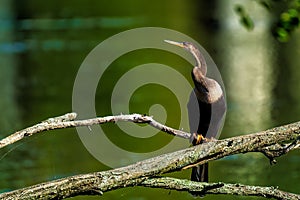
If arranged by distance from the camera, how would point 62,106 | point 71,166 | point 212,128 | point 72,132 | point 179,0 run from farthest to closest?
point 179,0 < point 62,106 < point 72,132 < point 71,166 < point 212,128

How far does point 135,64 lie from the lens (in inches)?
430

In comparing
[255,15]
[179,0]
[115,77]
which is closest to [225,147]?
[115,77]

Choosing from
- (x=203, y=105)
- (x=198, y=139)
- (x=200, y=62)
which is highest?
(x=200, y=62)

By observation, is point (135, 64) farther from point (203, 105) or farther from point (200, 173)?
point (200, 173)

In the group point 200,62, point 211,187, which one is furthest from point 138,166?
point 200,62

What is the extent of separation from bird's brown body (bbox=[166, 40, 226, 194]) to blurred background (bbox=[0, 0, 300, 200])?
2.22 feet

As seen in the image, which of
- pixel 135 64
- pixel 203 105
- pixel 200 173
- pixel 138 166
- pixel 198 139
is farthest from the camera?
pixel 135 64

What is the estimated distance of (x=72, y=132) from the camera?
7656 millimetres

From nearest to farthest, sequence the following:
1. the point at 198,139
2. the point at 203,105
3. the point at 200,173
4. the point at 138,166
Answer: the point at 138,166
the point at 200,173
the point at 198,139
the point at 203,105

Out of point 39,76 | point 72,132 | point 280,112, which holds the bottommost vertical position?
point 280,112

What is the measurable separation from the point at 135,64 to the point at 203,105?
7.29 m

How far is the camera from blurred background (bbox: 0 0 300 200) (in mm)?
6277

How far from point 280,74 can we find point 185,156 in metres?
7.21

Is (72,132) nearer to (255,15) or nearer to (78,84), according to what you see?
(78,84)
